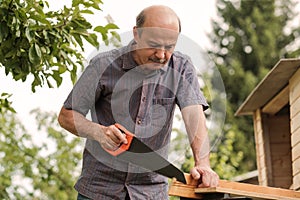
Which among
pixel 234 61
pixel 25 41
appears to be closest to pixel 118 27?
pixel 25 41

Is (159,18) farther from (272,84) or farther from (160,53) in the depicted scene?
(272,84)

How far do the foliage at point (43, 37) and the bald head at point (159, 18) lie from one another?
84 centimetres

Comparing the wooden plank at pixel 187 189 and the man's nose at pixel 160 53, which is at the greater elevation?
the man's nose at pixel 160 53

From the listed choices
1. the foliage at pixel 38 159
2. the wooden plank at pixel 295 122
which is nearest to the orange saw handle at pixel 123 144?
the wooden plank at pixel 295 122

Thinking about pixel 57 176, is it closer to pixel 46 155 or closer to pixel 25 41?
pixel 46 155

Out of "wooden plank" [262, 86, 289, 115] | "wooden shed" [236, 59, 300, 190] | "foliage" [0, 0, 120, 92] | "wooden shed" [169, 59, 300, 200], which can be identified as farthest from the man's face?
"wooden plank" [262, 86, 289, 115]

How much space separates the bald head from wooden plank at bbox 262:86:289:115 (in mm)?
3699

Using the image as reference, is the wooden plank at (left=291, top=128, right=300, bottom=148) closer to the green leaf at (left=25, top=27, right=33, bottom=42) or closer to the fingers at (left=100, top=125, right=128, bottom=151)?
the green leaf at (left=25, top=27, right=33, bottom=42)

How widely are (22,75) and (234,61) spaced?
77.4ft

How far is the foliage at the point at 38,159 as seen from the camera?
1038 centimetres

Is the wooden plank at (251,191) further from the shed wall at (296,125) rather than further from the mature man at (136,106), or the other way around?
the shed wall at (296,125)

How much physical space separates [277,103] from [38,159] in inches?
185

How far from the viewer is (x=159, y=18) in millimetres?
2922

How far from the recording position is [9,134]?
10.4 meters
